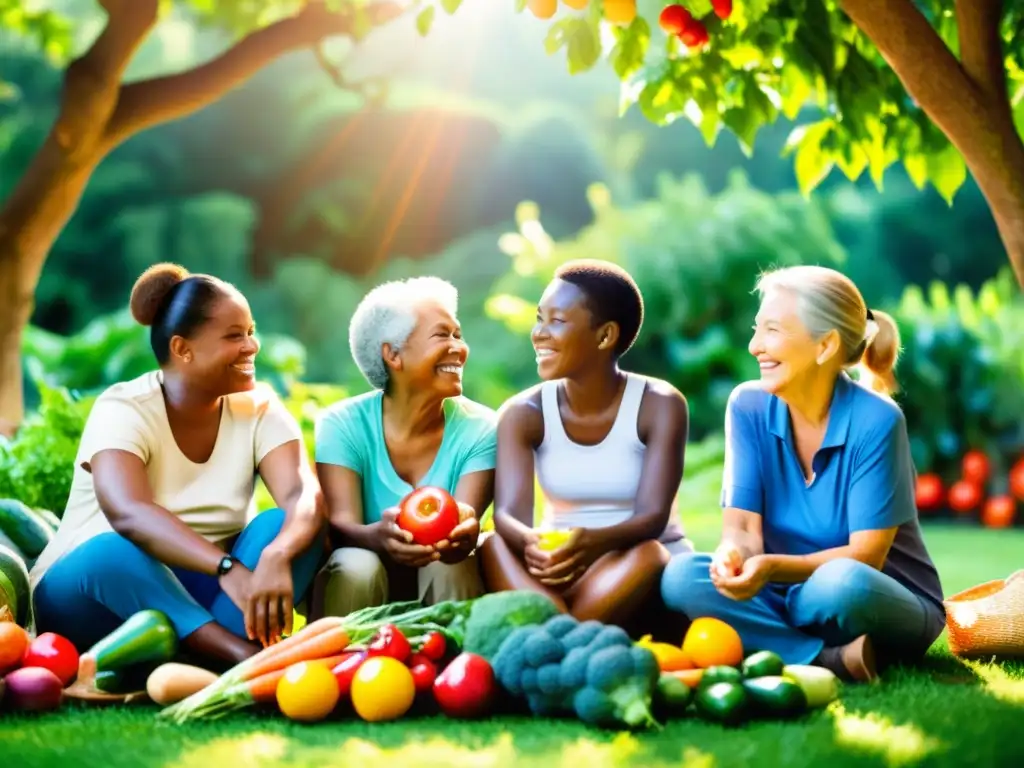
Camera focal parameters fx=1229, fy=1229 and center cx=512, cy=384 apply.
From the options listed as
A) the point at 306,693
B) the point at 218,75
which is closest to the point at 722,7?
the point at 306,693

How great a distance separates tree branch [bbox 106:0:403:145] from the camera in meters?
6.95

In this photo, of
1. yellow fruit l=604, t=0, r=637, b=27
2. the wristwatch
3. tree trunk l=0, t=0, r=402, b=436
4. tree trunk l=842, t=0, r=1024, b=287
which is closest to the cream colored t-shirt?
the wristwatch

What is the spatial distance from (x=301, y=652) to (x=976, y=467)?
789 centimetres

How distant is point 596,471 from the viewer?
4559mm

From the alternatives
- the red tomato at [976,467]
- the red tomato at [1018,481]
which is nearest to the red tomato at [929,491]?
the red tomato at [976,467]

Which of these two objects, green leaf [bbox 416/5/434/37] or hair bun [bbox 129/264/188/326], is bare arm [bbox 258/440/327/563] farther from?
green leaf [bbox 416/5/434/37]

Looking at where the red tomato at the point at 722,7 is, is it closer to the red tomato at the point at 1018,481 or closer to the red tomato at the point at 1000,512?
the red tomato at the point at 1018,481

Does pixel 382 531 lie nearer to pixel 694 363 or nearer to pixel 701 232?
pixel 694 363

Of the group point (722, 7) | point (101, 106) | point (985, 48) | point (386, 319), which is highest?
point (101, 106)

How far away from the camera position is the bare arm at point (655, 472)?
4293 millimetres

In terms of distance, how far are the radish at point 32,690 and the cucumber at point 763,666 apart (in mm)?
2124

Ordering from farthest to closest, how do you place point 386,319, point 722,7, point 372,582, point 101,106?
point 101,106 < point 386,319 < point 722,7 < point 372,582

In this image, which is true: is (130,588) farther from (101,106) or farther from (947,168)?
(947,168)

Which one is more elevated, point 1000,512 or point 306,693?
point 306,693
